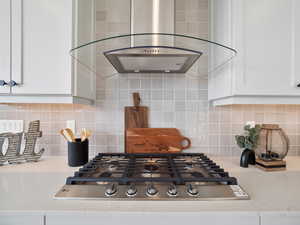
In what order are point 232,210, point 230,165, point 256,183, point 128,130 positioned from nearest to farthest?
1. point 232,210
2. point 256,183
3. point 230,165
4. point 128,130

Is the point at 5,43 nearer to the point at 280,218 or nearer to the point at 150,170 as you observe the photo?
the point at 150,170

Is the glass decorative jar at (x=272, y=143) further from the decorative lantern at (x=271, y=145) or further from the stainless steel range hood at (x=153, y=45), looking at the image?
the stainless steel range hood at (x=153, y=45)

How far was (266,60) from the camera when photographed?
1.06 meters

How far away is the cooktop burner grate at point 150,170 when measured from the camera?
2.88ft

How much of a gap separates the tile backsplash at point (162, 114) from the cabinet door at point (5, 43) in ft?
1.25

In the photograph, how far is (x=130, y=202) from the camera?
2.43 ft

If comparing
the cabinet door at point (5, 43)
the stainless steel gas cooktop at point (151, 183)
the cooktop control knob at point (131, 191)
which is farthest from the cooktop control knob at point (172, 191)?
the cabinet door at point (5, 43)

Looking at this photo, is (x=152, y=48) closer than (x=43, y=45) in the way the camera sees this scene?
Yes

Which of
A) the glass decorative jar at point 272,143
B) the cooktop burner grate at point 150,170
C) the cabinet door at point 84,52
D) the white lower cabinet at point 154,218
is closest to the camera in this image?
the white lower cabinet at point 154,218

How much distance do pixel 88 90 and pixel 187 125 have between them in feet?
2.40

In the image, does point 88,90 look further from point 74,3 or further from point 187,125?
point 187,125

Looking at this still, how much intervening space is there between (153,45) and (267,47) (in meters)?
0.63

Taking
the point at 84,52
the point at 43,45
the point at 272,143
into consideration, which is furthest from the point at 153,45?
the point at 272,143

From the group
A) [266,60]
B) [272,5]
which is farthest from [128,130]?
[272,5]
